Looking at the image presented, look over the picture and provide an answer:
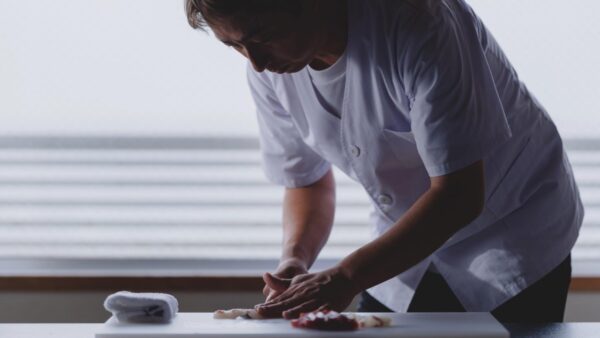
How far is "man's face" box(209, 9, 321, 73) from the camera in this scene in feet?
4.14

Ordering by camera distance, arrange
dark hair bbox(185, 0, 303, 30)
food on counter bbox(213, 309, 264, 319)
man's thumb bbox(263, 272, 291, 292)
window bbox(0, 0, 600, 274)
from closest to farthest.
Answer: dark hair bbox(185, 0, 303, 30), food on counter bbox(213, 309, 264, 319), man's thumb bbox(263, 272, 291, 292), window bbox(0, 0, 600, 274)

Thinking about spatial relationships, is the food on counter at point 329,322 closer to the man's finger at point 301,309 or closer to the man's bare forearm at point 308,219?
the man's finger at point 301,309

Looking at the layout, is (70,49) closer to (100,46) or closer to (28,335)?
(100,46)

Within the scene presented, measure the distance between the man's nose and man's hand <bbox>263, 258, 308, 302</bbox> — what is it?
0.38 m

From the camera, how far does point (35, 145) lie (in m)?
2.51

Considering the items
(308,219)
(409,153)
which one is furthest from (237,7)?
(308,219)

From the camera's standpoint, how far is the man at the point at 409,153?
1304mm

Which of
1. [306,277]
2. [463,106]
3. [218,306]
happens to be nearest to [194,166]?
[218,306]

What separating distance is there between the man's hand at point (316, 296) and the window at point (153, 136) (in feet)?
3.79

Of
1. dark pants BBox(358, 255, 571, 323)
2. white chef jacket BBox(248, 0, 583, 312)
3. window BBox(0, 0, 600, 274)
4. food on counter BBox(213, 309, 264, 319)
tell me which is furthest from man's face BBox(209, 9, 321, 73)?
window BBox(0, 0, 600, 274)

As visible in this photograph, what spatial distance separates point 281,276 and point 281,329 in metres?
0.28

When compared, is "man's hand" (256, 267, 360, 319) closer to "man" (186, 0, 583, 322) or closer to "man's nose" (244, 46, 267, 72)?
"man" (186, 0, 583, 322)

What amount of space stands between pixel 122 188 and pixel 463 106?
57.3 inches

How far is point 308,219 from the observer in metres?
1.75
